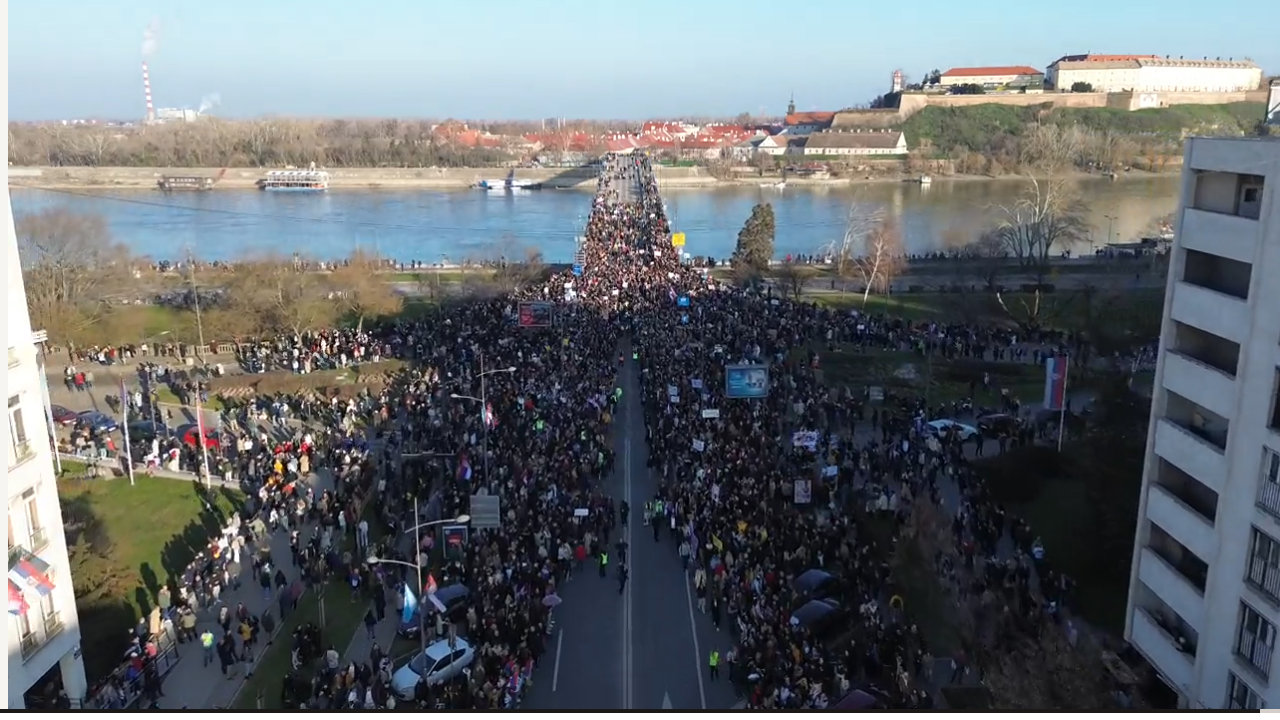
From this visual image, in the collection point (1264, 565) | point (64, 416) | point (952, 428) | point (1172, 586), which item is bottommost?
point (64, 416)

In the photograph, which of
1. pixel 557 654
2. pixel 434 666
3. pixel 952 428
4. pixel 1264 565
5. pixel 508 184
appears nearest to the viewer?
pixel 1264 565

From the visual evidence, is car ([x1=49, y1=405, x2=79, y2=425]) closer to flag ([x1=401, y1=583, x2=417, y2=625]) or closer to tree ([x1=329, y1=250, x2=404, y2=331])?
tree ([x1=329, y1=250, x2=404, y2=331])

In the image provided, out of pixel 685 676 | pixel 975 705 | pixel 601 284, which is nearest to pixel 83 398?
pixel 601 284

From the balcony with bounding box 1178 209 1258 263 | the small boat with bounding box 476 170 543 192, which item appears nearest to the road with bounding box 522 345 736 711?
the balcony with bounding box 1178 209 1258 263

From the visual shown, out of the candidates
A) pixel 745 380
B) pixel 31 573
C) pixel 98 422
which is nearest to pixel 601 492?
pixel 745 380

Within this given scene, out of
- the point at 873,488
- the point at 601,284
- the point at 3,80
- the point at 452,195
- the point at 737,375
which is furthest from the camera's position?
the point at 452,195

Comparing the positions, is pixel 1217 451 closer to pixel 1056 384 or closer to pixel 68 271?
pixel 1056 384

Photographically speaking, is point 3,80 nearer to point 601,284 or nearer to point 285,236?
point 601,284

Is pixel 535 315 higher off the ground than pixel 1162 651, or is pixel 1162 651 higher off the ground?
pixel 535 315
